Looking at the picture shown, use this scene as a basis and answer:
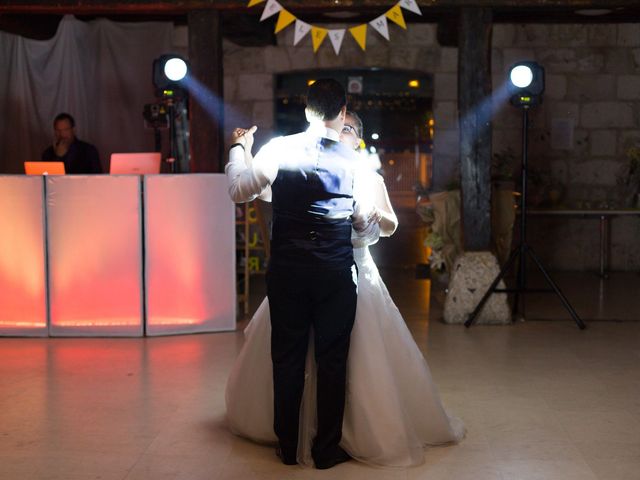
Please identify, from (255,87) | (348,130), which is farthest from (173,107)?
(348,130)

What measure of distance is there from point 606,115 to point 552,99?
57cm

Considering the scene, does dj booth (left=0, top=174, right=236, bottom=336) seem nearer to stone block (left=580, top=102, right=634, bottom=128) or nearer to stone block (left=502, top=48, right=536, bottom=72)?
stone block (left=502, top=48, right=536, bottom=72)

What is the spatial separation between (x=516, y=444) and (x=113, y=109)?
561cm

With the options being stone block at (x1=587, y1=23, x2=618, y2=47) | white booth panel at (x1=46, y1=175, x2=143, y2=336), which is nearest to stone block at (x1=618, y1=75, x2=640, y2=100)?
stone block at (x1=587, y1=23, x2=618, y2=47)

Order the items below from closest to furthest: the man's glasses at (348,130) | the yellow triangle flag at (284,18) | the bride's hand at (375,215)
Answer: the bride's hand at (375,215) → the man's glasses at (348,130) → the yellow triangle flag at (284,18)

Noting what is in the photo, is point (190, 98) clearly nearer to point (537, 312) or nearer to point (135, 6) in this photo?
point (135, 6)

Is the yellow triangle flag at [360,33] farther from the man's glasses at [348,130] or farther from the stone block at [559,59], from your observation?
the stone block at [559,59]

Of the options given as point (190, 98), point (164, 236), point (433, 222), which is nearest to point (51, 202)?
point (164, 236)

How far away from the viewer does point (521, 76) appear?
19.4 feet

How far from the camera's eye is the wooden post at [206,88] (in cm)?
611

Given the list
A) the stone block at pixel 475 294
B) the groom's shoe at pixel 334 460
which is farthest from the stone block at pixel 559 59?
the groom's shoe at pixel 334 460

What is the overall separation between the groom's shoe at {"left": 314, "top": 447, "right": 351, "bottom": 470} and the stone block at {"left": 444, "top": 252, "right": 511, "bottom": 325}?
2852 mm

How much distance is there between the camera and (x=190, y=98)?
6.13m

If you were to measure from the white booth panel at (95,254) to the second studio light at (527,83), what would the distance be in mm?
2581
